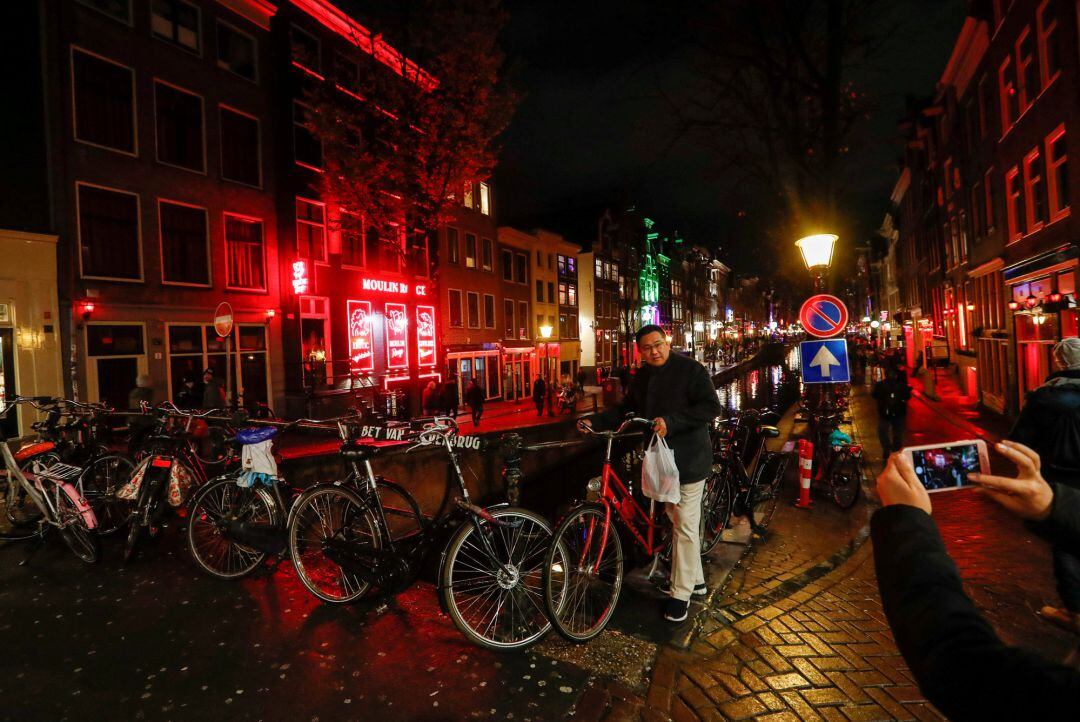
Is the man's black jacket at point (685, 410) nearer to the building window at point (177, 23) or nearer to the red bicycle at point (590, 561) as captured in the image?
the red bicycle at point (590, 561)

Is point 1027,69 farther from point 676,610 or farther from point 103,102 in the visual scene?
point 103,102

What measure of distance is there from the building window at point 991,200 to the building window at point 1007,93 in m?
2.02

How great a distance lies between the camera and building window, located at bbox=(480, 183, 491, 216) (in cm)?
3016

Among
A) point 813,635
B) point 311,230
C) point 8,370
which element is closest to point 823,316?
point 813,635

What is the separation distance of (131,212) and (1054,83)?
23013 millimetres

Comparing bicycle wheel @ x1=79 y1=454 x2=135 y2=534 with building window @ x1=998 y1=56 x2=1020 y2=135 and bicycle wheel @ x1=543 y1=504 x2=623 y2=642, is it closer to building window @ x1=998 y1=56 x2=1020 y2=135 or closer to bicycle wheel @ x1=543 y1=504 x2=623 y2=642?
bicycle wheel @ x1=543 y1=504 x2=623 y2=642

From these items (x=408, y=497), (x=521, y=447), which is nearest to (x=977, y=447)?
(x=521, y=447)

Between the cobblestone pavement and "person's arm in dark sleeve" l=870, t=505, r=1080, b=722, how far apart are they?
92.1 inches

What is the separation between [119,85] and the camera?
15.0 meters

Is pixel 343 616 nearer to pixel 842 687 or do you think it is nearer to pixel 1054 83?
pixel 842 687

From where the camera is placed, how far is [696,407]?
4.21 m

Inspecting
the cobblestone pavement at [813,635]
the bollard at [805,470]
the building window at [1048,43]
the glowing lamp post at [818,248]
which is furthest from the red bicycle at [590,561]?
the building window at [1048,43]

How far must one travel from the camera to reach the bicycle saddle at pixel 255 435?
14.8 ft

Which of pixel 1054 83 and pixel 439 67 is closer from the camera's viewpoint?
pixel 1054 83
